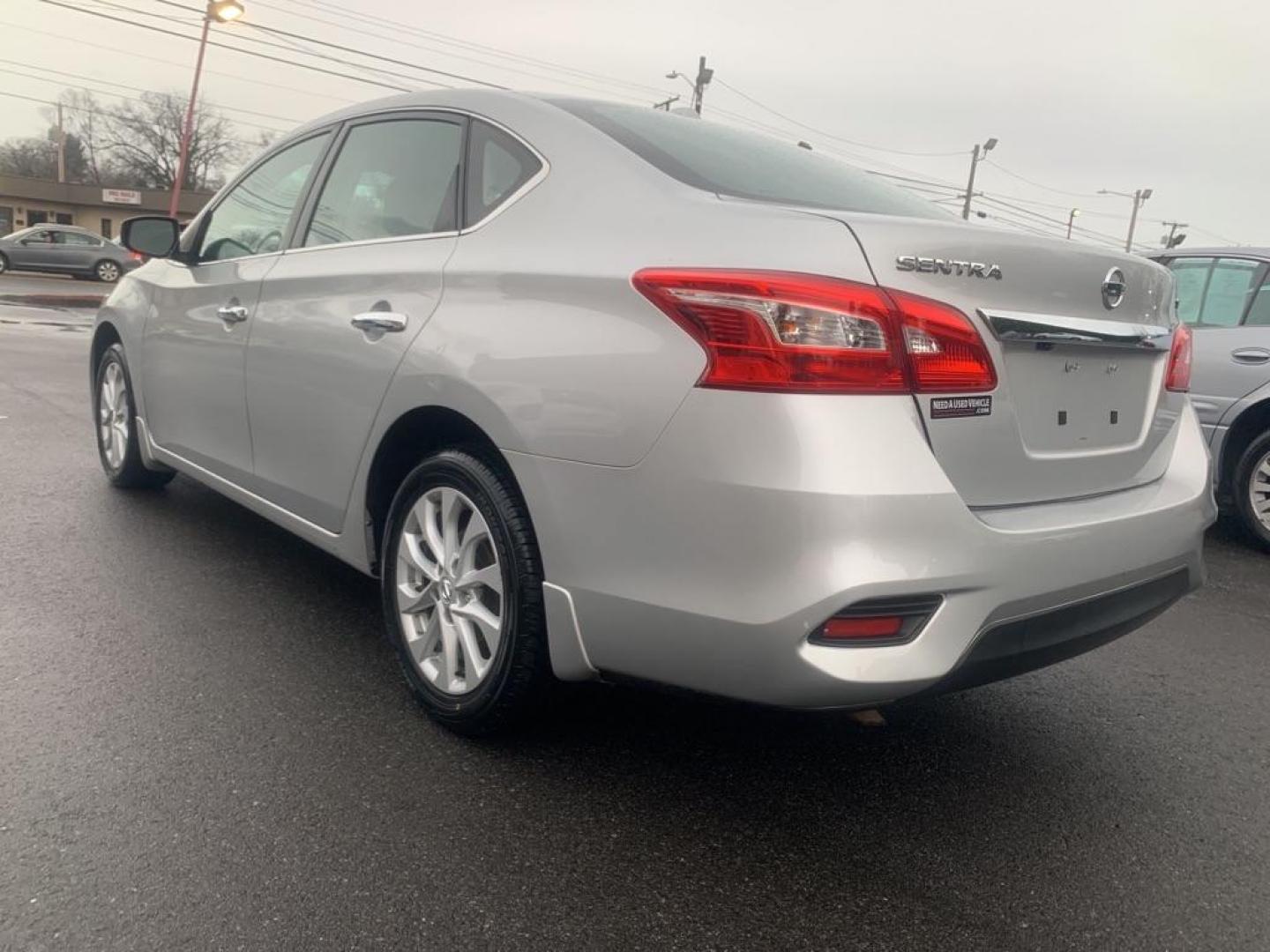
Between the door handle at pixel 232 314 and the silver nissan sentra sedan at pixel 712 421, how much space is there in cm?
41

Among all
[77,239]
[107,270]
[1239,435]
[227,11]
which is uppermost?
[227,11]

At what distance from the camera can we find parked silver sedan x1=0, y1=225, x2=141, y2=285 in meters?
27.8

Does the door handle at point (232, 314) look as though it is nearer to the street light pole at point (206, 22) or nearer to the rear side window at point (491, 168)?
the rear side window at point (491, 168)

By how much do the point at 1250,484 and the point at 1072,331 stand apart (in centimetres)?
398

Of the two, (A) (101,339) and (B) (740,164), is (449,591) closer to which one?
(B) (740,164)

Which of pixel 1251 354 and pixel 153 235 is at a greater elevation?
pixel 153 235

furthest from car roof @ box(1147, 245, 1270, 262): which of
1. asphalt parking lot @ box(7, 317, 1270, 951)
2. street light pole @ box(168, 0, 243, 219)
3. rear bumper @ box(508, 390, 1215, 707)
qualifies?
street light pole @ box(168, 0, 243, 219)

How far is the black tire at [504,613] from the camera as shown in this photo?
2.38 meters

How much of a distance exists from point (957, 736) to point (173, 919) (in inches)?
79.5

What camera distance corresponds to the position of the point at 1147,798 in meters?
2.61

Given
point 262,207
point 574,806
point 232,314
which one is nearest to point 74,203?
point 262,207

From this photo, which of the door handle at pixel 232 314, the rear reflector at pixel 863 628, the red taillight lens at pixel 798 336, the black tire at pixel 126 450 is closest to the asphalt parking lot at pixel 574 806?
the rear reflector at pixel 863 628

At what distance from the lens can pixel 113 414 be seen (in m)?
5.04

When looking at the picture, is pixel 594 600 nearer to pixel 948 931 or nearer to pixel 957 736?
pixel 948 931
